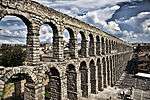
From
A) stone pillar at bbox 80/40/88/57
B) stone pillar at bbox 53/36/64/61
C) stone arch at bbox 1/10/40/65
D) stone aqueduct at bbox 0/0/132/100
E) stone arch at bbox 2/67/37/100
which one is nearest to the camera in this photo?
stone arch at bbox 2/67/37/100

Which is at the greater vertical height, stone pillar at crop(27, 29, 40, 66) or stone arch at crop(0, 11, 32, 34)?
stone arch at crop(0, 11, 32, 34)

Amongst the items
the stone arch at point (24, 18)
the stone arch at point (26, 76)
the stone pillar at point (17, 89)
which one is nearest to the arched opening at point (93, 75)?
the stone pillar at point (17, 89)

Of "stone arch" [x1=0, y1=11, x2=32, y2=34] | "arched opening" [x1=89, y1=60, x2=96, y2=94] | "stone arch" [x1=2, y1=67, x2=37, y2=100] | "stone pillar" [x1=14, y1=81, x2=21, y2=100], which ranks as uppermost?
"stone arch" [x1=0, y1=11, x2=32, y2=34]

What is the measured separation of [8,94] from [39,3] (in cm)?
1707

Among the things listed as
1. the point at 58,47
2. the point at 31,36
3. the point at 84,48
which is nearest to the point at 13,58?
the point at 84,48

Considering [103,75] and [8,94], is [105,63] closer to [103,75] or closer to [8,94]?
[103,75]

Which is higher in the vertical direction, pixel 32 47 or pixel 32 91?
pixel 32 47

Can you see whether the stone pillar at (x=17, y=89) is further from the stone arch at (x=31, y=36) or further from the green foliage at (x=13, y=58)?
the stone arch at (x=31, y=36)

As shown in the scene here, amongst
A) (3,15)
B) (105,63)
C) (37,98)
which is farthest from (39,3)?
(105,63)

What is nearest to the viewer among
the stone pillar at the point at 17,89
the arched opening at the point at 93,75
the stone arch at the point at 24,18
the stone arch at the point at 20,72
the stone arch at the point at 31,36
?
the stone arch at the point at 20,72

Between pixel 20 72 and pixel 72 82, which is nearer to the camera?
pixel 20 72

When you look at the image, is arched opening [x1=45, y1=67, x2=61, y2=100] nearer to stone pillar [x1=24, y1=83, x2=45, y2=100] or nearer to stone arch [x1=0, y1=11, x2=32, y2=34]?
stone pillar [x1=24, y1=83, x2=45, y2=100]

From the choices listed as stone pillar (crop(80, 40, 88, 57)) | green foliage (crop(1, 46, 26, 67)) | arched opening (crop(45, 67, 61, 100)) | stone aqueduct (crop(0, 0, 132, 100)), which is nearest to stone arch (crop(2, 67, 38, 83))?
stone aqueduct (crop(0, 0, 132, 100))

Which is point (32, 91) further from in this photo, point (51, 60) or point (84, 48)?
point (84, 48)
